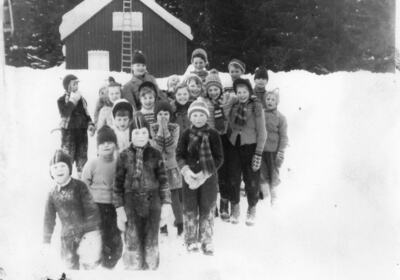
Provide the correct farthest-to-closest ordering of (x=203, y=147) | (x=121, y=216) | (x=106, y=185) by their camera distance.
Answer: (x=203, y=147) < (x=106, y=185) < (x=121, y=216)

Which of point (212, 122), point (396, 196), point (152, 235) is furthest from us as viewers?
point (396, 196)

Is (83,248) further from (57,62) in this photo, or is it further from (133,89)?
(57,62)

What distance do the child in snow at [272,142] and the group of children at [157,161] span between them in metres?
0.01

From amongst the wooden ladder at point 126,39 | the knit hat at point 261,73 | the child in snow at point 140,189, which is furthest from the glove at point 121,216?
the knit hat at point 261,73

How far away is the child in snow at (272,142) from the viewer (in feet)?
16.1

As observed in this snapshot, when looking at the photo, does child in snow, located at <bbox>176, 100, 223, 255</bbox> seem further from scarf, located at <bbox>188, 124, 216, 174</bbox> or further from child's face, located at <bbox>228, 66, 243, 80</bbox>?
child's face, located at <bbox>228, 66, 243, 80</bbox>

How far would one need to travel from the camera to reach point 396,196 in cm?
476

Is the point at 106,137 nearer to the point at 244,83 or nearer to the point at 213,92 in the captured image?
the point at 213,92

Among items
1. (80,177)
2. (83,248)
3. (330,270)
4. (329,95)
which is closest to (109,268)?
(83,248)

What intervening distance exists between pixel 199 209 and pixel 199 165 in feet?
1.36

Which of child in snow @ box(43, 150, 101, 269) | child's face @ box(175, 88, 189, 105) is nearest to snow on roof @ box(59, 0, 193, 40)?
child's face @ box(175, 88, 189, 105)

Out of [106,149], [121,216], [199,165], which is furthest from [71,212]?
[199,165]

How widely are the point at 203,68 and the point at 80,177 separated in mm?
1791

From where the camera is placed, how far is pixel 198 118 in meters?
4.02
